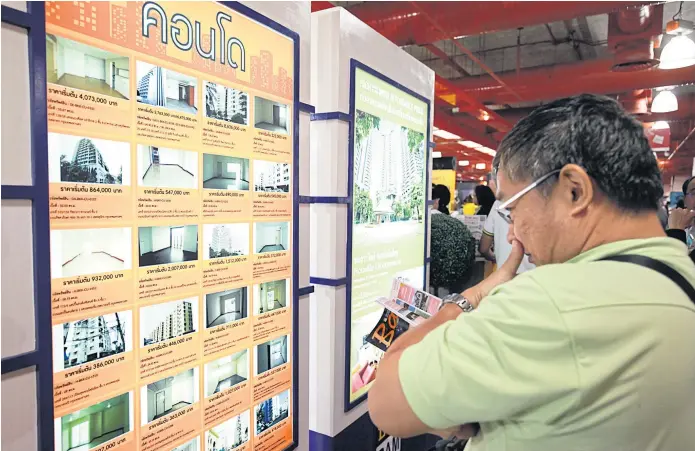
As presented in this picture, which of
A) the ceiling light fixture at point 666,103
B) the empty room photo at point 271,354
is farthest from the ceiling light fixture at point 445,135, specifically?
the empty room photo at point 271,354

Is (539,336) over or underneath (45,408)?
over

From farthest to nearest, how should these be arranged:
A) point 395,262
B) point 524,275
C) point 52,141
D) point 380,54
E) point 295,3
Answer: point 395,262 → point 380,54 → point 295,3 → point 52,141 → point 524,275

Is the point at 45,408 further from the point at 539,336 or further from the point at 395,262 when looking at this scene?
the point at 395,262

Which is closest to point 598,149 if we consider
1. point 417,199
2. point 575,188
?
point 575,188

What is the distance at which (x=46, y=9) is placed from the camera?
0.93m

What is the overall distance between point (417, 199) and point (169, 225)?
1663 mm

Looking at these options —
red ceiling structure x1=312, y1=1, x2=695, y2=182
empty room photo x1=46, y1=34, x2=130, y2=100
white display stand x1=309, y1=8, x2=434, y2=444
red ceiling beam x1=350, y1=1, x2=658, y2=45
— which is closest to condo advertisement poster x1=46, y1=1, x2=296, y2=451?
empty room photo x1=46, y1=34, x2=130, y2=100

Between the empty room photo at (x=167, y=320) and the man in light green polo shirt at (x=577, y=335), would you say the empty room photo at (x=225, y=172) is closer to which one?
the empty room photo at (x=167, y=320)

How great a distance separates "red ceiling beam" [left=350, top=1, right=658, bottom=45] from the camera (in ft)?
12.3

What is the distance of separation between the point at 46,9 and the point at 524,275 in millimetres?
1065

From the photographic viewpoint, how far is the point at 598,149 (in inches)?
32.4

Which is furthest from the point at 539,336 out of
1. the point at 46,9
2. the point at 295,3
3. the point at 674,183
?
the point at 674,183

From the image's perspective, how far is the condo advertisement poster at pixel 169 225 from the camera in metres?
1.01

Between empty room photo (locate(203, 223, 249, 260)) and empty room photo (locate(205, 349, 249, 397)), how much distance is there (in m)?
0.33
